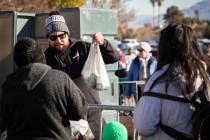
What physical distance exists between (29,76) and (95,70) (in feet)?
6.16

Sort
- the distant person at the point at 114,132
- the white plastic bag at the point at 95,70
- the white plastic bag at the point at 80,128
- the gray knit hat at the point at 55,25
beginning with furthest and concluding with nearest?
1. the white plastic bag at the point at 95,70
2. the gray knit hat at the point at 55,25
3. the distant person at the point at 114,132
4. the white plastic bag at the point at 80,128

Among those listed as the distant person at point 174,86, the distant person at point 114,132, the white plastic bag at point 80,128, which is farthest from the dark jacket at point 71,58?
the distant person at point 174,86

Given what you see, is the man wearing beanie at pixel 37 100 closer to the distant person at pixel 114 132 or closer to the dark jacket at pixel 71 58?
the distant person at pixel 114 132

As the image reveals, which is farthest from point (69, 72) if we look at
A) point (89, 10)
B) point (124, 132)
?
point (89, 10)

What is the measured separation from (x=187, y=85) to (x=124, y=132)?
5.19 ft

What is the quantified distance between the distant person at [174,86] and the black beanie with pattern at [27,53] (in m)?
0.86

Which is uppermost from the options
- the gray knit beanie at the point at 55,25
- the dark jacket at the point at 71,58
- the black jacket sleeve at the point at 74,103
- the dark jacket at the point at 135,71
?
the gray knit beanie at the point at 55,25

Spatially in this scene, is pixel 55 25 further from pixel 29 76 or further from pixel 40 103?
pixel 40 103

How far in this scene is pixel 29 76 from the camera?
4.05 meters

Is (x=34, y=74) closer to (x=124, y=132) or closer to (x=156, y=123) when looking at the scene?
(x=156, y=123)

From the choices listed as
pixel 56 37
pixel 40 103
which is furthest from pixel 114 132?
pixel 40 103

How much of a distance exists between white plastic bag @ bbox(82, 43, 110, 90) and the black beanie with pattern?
151 centimetres

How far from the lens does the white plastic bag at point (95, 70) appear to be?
18.5 ft

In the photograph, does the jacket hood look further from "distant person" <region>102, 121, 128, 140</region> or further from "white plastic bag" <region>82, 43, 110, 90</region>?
"white plastic bag" <region>82, 43, 110, 90</region>
